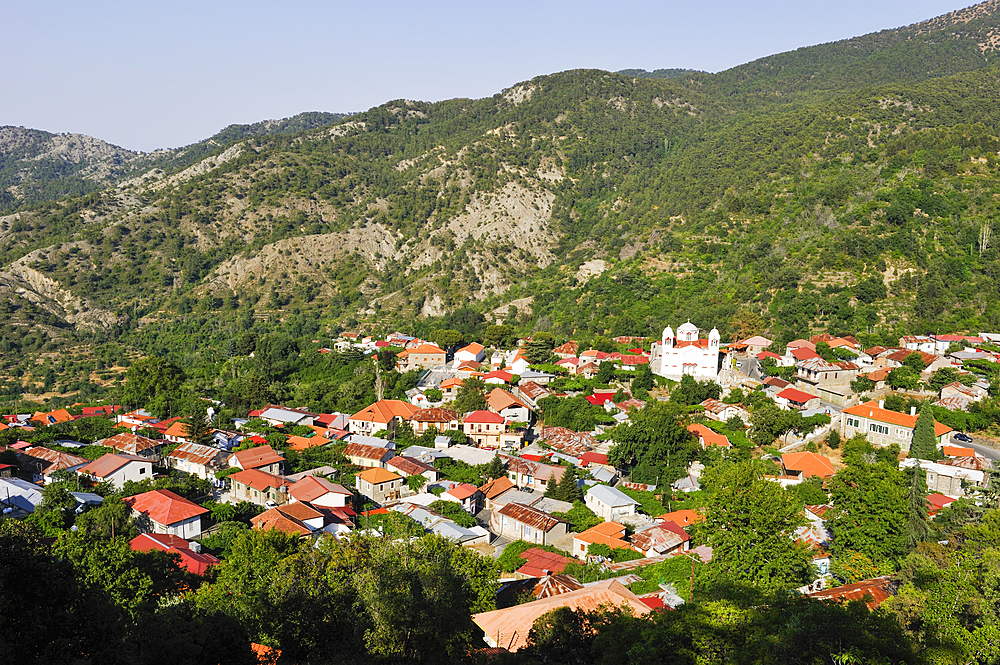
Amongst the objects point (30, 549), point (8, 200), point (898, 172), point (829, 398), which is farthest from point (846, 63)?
point (8, 200)

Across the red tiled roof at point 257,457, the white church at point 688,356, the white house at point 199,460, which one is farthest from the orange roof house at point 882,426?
the white house at point 199,460

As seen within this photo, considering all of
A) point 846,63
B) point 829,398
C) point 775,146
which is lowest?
point 829,398

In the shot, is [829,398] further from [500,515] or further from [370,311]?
[370,311]

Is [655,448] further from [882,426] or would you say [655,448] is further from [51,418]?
[51,418]

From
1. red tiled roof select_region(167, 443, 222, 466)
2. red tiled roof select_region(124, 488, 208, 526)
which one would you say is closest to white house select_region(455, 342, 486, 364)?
red tiled roof select_region(167, 443, 222, 466)

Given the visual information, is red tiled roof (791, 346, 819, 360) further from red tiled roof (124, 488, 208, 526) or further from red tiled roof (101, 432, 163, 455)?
red tiled roof (101, 432, 163, 455)

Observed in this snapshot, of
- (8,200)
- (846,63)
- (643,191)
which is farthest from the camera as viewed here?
(8,200)

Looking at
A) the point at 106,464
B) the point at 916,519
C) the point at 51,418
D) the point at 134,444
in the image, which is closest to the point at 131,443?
the point at 134,444

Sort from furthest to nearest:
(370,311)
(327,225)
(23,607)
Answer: (327,225) → (370,311) → (23,607)
